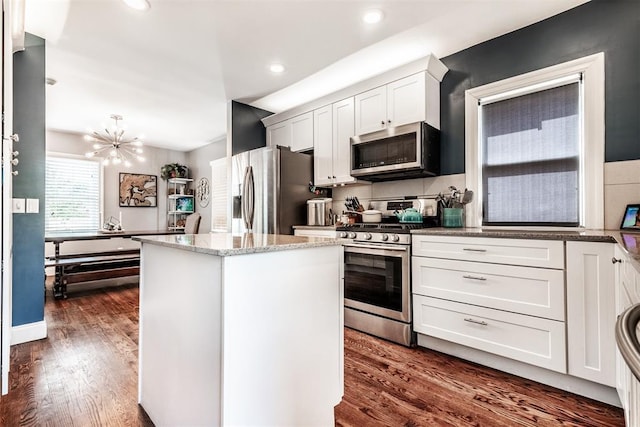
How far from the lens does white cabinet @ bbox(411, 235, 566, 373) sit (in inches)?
72.7

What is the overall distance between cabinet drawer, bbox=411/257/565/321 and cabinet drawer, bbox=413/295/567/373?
51 mm

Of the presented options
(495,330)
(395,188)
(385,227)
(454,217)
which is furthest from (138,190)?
(495,330)

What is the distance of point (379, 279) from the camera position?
2.68m

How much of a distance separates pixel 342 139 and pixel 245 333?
2.67m

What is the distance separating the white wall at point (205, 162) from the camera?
620 centimetres

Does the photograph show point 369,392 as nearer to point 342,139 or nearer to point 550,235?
point 550,235

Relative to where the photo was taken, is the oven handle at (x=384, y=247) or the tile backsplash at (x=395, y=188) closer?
the oven handle at (x=384, y=247)

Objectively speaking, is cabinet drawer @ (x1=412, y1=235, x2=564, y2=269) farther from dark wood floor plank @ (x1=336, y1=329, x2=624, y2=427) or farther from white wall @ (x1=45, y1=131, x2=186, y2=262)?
white wall @ (x1=45, y1=131, x2=186, y2=262)

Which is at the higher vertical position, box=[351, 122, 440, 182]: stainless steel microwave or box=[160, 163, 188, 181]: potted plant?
box=[160, 163, 188, 181]: potted plant

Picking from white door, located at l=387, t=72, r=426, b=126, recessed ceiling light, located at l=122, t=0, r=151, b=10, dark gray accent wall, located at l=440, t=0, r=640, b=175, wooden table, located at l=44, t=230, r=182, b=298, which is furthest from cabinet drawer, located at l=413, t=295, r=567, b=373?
wooden table, located at l=44, t=230, r=182, b=298

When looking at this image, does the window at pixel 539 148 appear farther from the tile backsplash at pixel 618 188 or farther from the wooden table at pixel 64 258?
the wooden table at pixel 64 258

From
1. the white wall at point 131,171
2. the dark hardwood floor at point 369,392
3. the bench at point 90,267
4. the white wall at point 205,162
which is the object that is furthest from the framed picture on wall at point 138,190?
the dark hardwood floor at point 369,392

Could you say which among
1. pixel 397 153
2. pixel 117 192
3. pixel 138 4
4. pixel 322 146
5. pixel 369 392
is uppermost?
pixel 138 4

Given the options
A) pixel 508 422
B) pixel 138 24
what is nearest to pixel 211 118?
pixel 138 24
